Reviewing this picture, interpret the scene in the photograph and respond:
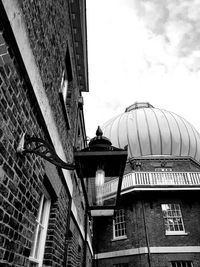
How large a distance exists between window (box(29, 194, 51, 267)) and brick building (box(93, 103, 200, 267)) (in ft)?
33.7

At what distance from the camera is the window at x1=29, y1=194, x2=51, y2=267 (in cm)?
299

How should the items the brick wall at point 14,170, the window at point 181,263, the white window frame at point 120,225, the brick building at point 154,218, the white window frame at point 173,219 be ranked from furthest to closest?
the white window frame at point 120,225, the white window frame at point 173,219, the brick building at point 154,218, the window at point 181,263, the brick wall at point 14,170

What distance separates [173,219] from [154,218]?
1.32m

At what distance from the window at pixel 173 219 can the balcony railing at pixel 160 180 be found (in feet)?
4.57

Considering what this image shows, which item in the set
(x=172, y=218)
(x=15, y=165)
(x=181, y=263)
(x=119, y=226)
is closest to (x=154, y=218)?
(x=172, y=218)

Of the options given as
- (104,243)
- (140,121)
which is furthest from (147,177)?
(140,121)

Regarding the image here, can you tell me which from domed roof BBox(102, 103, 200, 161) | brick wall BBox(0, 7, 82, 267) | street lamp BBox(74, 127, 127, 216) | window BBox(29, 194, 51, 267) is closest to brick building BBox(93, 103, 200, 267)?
domed roof BBox(102, 103, 200, 161)

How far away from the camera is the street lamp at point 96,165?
2209 mm

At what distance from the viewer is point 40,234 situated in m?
3.22

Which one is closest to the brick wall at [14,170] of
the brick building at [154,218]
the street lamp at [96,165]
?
the street lamp at [96,165]

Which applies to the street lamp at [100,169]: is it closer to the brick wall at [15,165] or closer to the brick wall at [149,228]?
the brick wall at [15,165]

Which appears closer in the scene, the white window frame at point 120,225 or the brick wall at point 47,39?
the brick wall at point 47,39

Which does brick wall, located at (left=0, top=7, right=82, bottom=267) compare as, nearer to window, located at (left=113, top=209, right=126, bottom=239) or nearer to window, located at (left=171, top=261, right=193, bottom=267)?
window, located at (left=171, top=261, right=193, bottom=267)

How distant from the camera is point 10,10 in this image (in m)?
1.87
